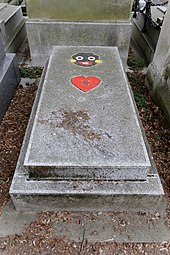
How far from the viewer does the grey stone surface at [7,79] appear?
369cm

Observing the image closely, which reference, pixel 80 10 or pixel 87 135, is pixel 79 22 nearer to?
pixel 80 10

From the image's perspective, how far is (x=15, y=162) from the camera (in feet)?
9.91

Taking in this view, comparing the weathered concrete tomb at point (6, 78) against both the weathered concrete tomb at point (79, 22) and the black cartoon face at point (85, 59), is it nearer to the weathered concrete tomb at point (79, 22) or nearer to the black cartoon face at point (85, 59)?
the weathered concrete tomb at point (79, 22)

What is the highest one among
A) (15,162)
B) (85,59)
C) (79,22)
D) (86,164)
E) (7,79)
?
(79,22)

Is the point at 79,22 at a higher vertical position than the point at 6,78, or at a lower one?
higher

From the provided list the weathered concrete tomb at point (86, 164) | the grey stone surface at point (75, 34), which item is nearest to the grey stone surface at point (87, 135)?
the weathered concrete tomb at point (86, 164)

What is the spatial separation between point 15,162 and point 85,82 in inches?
56.4

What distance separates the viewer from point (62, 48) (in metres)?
4.02

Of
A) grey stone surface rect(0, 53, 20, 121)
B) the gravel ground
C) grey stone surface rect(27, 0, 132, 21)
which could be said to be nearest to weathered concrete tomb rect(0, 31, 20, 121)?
grey stone surface rect(0, 53, 20, 121)

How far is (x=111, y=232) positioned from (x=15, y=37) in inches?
194

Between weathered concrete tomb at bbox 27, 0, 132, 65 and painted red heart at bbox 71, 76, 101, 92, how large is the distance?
186 cm

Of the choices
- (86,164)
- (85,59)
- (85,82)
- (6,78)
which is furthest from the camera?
(6,78)

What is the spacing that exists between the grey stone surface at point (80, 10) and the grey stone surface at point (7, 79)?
113 centimetres

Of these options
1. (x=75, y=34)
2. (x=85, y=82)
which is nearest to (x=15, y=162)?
(x=85, y=82)
